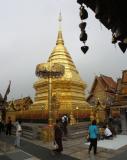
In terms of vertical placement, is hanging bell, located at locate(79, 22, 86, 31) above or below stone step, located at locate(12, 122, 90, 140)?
above

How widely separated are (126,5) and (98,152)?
9275 millimetres

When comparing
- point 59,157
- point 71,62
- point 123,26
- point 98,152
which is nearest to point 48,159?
point 59,157

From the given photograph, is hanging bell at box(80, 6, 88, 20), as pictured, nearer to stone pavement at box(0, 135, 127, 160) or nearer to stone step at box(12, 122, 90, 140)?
stone pavement at box(0, 135, 127, 160)

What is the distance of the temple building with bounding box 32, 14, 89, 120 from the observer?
30.6 m

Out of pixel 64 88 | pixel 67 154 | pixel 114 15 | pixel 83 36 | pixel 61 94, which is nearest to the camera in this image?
pixel 114 15

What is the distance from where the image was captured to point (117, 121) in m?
23.3

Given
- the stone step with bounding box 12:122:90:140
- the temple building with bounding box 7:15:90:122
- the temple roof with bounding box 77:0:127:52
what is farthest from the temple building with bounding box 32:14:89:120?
the temple roof with bounding box 77:0:127:52

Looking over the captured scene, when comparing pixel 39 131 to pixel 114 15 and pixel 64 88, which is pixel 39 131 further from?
pixel 114 15

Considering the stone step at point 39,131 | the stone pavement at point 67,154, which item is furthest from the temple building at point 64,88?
A: the stone pavement at point 67,154

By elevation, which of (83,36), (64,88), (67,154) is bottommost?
(67,154)

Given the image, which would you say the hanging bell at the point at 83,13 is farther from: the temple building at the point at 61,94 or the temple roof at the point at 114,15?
the temple building at the point at 61,94

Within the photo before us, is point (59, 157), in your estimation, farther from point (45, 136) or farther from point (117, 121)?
point (117, 121)

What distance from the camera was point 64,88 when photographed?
3291 centimetres

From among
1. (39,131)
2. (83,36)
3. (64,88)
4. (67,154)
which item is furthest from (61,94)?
(83,36)
